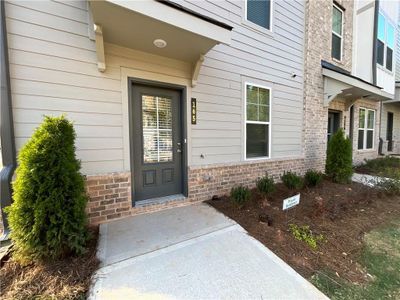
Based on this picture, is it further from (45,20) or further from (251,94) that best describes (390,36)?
(45,20)

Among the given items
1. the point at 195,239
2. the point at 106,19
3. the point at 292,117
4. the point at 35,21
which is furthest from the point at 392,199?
the point at 35,21

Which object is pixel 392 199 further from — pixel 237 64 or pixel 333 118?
pixel 237 64

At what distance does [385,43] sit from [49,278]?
44.4 ft

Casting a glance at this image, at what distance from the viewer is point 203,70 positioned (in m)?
4.00

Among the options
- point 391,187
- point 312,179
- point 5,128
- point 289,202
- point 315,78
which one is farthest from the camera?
point 315,78

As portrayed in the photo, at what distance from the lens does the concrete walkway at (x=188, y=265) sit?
189cm

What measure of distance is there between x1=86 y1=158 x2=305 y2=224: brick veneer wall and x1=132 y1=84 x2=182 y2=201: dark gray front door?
0.23 meters

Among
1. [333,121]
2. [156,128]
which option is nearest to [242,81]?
[156,128]

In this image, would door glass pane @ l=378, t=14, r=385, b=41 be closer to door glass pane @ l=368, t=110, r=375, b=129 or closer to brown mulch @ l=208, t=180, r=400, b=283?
door glass pane @ l=368, t=110, r=375, b=129

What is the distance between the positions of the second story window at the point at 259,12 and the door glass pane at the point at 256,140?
8.05 ft

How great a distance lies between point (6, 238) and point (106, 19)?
2.85m

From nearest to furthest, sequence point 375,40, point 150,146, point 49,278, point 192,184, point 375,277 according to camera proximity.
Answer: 1. point 49,278
2. point 375,277
3. point 150,146
4. point 192,184
5. point 375,40

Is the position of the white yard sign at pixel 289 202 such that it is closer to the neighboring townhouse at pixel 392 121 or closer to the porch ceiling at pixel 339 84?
the porch ceiling at pixel 339 84

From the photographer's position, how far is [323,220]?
140 inches
